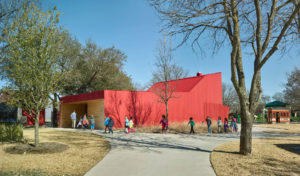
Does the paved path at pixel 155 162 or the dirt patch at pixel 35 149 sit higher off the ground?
A: the paved path at pixel 155 162

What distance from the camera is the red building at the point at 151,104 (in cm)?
1945

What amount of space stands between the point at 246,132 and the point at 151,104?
13.4 metres

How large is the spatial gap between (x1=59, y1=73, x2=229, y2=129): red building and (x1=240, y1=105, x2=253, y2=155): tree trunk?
1104 centimetres

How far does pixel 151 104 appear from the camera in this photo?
21141 mm

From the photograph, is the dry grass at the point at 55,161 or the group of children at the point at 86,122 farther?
the group of children at the point at 86,122

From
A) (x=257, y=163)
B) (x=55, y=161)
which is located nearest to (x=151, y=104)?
(x=55, y=161)

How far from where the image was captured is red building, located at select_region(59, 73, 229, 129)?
1945 centimetres

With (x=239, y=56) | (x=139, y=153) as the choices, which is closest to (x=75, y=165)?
(x=139, y=153)

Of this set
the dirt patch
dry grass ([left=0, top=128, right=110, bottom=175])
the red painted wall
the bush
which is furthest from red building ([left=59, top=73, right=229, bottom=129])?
dry grass ([left=0, top=128, right=110, bottom=175])

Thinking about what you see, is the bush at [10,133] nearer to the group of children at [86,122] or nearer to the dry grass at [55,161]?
the dry grass at [55,161]

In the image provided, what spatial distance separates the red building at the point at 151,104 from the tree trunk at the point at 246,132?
1104 centimetres

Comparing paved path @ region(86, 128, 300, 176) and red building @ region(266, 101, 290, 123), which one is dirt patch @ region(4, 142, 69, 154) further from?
red building @ region(266, 101, 290, 123)

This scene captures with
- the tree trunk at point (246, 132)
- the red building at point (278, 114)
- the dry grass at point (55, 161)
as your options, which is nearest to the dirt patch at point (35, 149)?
the dry grass at point (55, 161)

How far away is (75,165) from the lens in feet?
24.9
